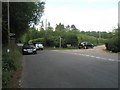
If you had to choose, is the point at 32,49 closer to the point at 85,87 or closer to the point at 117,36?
the point at 117,36

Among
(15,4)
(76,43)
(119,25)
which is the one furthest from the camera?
(76,43)

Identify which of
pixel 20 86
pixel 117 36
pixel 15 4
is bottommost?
pixel 20 86

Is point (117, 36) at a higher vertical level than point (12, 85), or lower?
higher

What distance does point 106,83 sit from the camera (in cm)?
860

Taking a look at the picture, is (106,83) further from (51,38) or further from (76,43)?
(51,38)

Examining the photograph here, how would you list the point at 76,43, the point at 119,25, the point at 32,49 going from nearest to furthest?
the point at 32,49
the point at 119,25
the point at 76,43

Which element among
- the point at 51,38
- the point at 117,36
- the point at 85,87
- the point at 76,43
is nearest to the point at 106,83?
the point at 85,87

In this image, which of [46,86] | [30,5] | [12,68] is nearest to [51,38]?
[30,5]

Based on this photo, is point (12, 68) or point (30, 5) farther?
point (30, 5)

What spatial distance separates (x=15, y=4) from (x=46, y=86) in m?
17.1

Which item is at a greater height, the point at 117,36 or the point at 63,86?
the point at 117,36

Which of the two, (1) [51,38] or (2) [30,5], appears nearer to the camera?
(2) [30,5]

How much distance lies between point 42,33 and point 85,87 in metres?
67.3

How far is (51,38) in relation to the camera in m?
62.5
